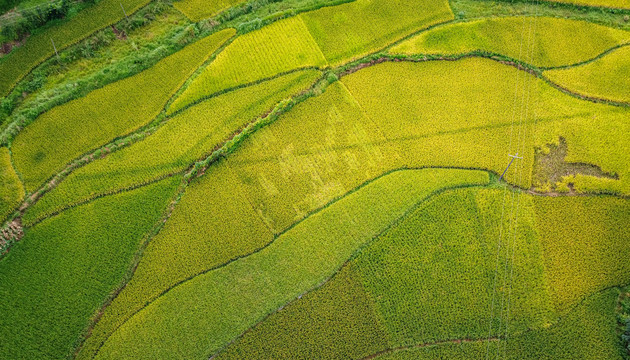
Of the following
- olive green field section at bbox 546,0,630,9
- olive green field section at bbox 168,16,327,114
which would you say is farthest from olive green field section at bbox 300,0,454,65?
olive green field section at bbox 546,0,630,9

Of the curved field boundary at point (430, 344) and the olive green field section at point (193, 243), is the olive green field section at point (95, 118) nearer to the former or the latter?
the olive green field section at point (193, 243)

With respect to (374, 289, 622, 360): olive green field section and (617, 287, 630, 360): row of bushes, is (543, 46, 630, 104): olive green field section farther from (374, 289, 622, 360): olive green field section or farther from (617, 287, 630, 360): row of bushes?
(374, 289, 622, 360): olive green field section

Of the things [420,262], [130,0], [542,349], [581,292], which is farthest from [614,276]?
[130,0]

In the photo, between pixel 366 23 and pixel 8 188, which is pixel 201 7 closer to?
pixel 366 23

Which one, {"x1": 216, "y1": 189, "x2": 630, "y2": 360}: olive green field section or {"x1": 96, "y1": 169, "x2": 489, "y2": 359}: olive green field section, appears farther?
{"x1": 216, "y1": 189, "x2": 630, "y2": 360}: olive green field section

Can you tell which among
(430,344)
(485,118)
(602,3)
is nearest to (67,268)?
(430,344)

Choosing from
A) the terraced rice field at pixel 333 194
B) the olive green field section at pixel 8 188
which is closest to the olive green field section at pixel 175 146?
the terraced rice field at pixel 333 194

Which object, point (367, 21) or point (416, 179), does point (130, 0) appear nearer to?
point (367, 21)
